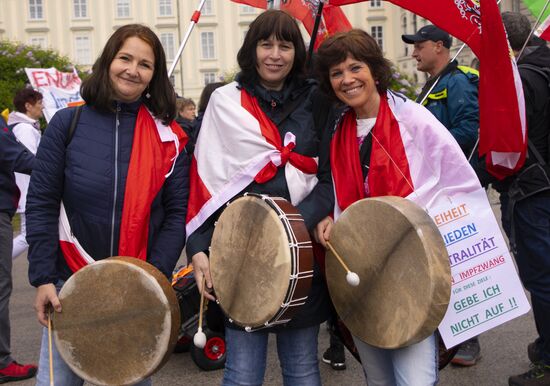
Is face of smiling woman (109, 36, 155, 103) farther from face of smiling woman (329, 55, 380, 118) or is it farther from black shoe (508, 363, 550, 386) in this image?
black shoe (508, 363, 550, 386)

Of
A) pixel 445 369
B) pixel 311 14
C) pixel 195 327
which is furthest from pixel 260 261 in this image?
pixel 311 14

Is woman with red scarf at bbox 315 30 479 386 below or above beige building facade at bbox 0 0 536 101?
below

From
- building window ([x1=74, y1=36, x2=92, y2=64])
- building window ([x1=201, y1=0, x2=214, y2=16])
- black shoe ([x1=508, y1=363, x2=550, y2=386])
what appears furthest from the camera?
building window ([x1=74, y1=36, x2=92, y2=64])

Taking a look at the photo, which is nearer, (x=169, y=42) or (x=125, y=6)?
(x=169, y=42)

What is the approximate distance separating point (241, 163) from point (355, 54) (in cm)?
62

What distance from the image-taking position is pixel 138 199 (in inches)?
96.7

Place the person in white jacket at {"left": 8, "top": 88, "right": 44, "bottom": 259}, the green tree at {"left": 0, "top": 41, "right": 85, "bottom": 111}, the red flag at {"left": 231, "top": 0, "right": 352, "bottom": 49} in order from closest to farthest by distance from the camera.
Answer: the red flag at {"left": 231, "top": 0, "right": 352, "bottom": 49}
the person in white jacket at {"left": 8, "top": 88, "right": 44, "bottom": 259}
the green tree at {"left": 0, "top": 41, "right": 85, "bottom": 111}

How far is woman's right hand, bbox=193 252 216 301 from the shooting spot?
8.23 ft

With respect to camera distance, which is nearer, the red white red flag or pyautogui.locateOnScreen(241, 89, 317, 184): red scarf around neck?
pyautogui.locateOnScreen(241, 89, 317, 184): red scarf around neck

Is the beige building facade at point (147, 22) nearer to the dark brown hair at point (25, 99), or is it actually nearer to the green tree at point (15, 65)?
the green tree at point (15, 65)

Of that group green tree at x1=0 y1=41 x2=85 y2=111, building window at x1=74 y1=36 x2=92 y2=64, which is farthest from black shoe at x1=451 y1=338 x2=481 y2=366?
building window at x1=74 y1=36 x2=92 y2=64

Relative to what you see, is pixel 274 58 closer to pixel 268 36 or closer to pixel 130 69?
pixel 268 36

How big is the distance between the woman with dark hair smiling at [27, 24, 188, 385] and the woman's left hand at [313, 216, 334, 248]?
22.0 inches

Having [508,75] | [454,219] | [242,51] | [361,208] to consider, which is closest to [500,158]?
[508,75]
